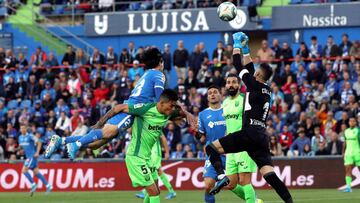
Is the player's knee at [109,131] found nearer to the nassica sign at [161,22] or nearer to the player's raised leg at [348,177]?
the player's raised leg at [348,177]

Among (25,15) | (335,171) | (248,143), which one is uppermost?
(25,15)

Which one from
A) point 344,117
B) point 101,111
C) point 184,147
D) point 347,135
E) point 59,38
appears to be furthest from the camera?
point 59,38

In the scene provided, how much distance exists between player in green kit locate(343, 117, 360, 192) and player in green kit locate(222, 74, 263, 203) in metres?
9.29

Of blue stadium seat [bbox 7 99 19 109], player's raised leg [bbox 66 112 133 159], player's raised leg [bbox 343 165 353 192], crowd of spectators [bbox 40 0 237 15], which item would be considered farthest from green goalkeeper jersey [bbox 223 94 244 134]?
crowd of spectators [bbox 40 0 237 15]

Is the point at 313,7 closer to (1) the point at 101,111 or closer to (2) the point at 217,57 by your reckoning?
(2) the point at 217,57

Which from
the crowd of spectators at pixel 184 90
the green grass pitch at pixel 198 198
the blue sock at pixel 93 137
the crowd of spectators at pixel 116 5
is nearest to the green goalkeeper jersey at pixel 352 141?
the green grass pitch at pixel 198 198

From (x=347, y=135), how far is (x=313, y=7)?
981 cm

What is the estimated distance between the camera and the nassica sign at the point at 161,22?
125ft

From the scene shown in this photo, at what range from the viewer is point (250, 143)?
16016 mm

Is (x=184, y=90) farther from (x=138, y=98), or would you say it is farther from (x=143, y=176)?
(x=143, y=176)

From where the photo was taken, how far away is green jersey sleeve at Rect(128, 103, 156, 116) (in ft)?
50.8

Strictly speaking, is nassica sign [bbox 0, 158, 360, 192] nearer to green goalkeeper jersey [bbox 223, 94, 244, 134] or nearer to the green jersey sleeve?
green goalkeeper jersey [bbox 223, 94, 244, 134]

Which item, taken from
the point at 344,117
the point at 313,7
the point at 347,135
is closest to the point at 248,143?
the point at 347,135

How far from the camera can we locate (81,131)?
32906 millimetres
